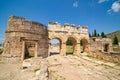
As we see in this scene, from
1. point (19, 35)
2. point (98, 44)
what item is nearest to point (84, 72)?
point (19, 35)

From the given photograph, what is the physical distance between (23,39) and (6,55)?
2.52 meters

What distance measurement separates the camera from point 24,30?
11.5 meters

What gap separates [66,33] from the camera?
17.0m

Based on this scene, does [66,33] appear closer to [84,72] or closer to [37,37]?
[37,37]

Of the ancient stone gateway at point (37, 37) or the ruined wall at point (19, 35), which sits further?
the ancient stone gateway at point (37, 37)

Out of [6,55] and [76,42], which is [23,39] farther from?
[76,42]

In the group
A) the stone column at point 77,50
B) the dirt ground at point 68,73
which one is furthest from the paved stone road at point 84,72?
the stone column at point 77,50

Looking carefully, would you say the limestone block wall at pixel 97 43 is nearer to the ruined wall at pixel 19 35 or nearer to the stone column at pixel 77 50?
the stone column at pixel 77 50

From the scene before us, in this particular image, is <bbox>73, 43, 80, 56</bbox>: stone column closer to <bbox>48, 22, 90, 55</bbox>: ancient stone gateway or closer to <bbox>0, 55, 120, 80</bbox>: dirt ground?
<bbox>48, 22, 90, 55</bbox>: ancient stone gateway

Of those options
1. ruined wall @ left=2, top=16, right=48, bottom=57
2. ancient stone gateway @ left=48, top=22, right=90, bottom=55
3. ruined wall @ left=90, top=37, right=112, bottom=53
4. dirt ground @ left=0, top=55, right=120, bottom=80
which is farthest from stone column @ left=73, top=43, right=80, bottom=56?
dirt ground @ left=0, top=55, right=120, bottom=80

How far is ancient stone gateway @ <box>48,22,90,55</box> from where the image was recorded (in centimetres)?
1584

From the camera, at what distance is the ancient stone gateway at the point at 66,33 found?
52.0ft

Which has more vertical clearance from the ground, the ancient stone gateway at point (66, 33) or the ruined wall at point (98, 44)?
the ancient stone gateway at point (66, 33)

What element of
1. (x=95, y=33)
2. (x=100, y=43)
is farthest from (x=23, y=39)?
(x=95, y=33)
